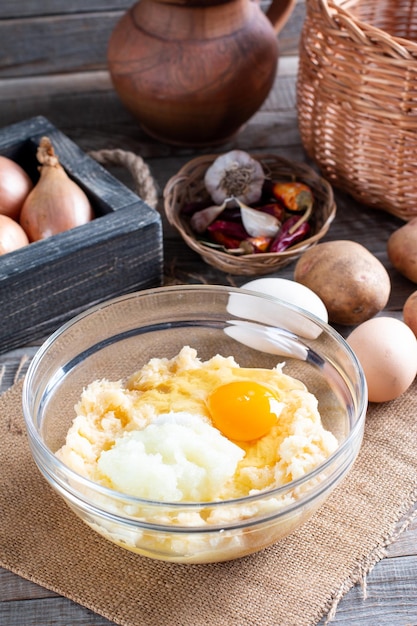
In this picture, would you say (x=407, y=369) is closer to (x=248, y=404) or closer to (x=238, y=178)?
(x=248, y=404)

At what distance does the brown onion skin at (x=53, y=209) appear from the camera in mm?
1421

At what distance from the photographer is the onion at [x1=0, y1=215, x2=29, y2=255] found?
1.36 metres

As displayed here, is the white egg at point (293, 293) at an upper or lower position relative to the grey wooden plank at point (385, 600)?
upper

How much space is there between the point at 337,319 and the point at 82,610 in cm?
69

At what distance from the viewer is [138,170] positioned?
5.45ft

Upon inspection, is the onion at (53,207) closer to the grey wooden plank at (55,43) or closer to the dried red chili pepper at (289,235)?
the dried red chili pepper at (289,235)

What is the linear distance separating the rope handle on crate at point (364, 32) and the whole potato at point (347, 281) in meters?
0.35

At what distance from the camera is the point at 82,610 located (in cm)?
98

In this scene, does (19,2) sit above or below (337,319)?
above

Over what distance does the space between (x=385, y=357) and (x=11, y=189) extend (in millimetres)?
768

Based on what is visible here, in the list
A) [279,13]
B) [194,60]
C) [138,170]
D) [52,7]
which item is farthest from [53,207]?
[52,7]

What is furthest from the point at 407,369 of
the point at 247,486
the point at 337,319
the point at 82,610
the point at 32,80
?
the point at 32,80

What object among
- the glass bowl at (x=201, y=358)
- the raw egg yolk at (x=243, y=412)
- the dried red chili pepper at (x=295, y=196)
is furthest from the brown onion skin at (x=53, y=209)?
the raw egg yolk at (x=243, y=412)

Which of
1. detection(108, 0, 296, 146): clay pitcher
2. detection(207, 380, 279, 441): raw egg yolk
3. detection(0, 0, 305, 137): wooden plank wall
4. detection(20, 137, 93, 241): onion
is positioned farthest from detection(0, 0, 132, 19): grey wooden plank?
detection(207, 380, 279, 441): raw egg yolk
